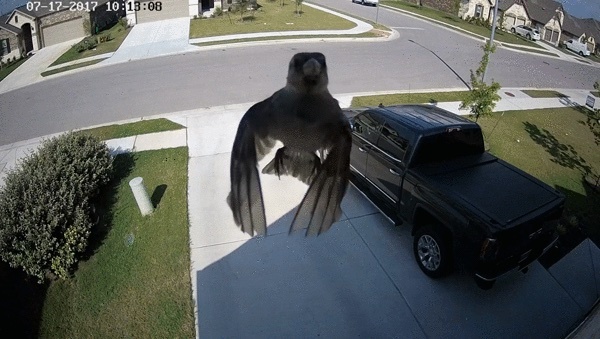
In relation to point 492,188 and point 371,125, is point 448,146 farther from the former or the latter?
point 371,125

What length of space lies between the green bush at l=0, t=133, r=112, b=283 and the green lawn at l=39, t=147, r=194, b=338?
0.42 metres

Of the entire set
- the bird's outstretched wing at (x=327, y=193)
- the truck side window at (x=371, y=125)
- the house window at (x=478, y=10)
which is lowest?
the truck side window at (x=371, y=125)

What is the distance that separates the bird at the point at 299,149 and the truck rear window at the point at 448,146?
552 centimetres

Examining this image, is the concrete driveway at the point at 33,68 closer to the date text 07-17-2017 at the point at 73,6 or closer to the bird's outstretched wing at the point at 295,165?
the date text 07-17-2017 at the point at 73,6

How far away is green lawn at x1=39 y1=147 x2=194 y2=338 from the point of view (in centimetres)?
601

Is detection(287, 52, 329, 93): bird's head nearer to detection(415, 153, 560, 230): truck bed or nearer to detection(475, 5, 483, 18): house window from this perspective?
detection(415, 153, 560, 230): truck bed

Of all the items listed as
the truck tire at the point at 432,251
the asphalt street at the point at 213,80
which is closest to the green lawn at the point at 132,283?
the asphalt street at the point at 213,80

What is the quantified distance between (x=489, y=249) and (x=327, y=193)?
5037 millimetres

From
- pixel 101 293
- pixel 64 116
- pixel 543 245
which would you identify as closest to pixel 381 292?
pixel 543 245

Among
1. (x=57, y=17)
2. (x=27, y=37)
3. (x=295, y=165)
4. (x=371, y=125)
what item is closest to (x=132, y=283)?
(x=371, y=125)

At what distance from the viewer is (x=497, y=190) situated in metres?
5.88

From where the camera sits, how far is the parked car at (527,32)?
4198 cm

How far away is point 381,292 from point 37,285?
6.05m

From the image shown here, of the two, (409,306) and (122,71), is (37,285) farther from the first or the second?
(122,71)
